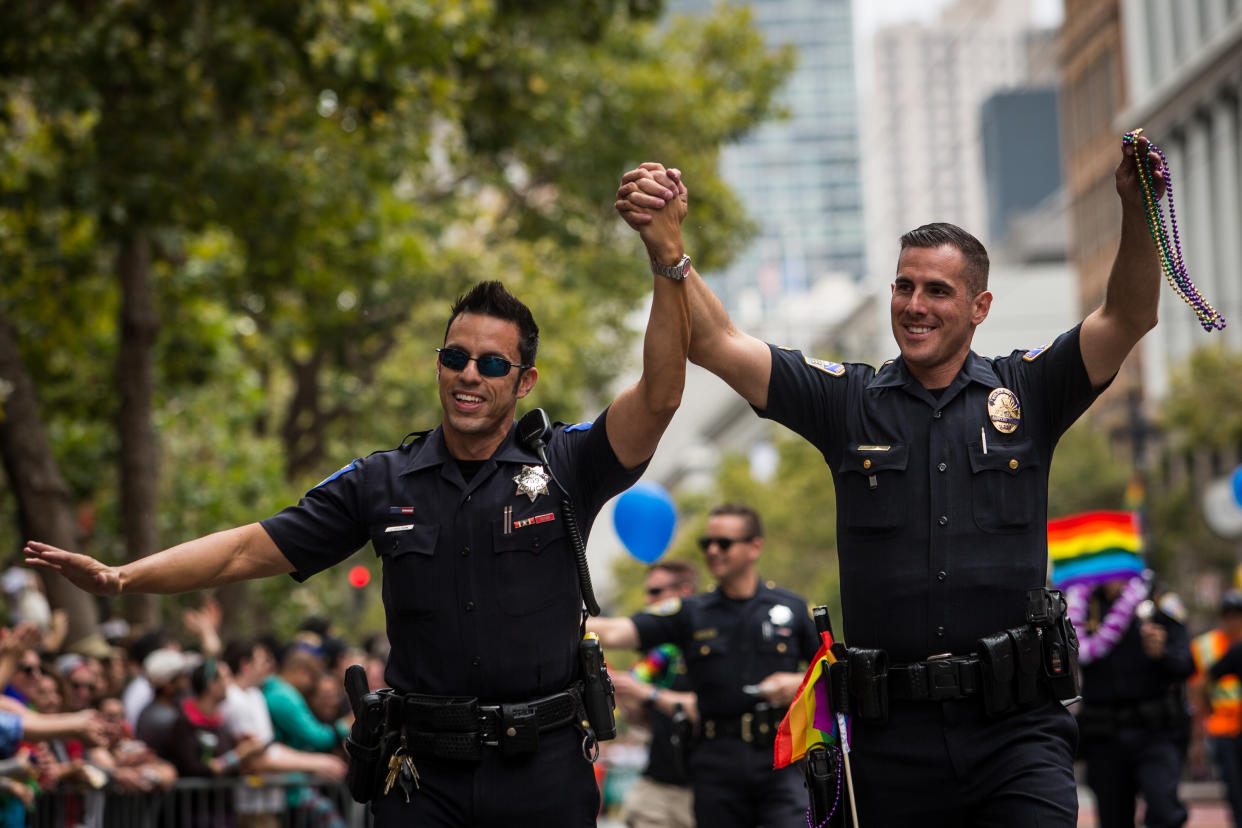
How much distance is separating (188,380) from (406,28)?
20.9ft

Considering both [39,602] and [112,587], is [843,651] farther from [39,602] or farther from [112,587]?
[39,602]

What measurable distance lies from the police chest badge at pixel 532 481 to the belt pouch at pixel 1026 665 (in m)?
1.44

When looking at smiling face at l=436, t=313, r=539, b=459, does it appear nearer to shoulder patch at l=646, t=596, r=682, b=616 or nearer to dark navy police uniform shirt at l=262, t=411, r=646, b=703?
dark navy police uniform shirt at l=262, t=411, r=646, b=703

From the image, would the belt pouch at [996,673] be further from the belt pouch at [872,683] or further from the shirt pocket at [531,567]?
the shirt pocket at [531,567]

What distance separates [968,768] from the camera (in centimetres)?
519

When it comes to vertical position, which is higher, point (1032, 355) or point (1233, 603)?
point (1032, 355)

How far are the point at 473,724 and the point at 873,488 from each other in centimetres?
137

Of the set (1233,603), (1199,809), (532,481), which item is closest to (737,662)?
(532,481)

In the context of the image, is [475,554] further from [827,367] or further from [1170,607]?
[1170,607]

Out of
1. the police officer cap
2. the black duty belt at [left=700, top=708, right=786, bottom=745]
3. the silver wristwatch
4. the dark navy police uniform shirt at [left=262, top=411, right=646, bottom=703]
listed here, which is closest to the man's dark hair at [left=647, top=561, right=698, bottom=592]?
the black duty belt at [left=700, top=708, right=786, bottom=745]

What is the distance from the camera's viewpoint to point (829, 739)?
18.2ft

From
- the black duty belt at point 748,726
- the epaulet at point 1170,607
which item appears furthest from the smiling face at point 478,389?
the epaulet at point 1170,607

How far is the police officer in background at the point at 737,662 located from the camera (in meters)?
9.05

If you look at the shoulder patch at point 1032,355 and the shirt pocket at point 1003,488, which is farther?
the shoulder patch at point 1032,355
